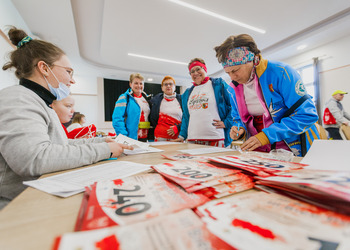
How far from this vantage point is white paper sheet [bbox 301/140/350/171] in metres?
0.49

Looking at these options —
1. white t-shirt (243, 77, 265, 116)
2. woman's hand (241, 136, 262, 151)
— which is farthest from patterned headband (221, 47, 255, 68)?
woman's hand (241, 136, 262, 151)

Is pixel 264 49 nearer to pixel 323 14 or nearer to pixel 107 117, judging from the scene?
pixel 323 14

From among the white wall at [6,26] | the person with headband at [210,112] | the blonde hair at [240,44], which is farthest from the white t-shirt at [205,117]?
the white wall at [6,26]

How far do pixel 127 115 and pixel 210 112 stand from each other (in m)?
1.22

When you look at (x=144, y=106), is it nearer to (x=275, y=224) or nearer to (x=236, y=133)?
(x=236, y=133)

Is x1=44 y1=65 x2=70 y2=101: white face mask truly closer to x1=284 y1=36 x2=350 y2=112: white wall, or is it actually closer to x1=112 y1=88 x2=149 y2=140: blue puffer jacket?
x1=112 y1=88 x2=149 y2=140: blue puffer jacket

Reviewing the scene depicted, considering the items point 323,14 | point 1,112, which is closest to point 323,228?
point 1,112

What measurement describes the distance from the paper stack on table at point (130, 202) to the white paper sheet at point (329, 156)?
1.49 ft

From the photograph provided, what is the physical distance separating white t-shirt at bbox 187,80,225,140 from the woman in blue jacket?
92cm

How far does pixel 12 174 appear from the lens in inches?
23.9

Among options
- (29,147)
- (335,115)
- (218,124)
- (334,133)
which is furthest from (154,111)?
(334,133)

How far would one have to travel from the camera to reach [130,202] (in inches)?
11.3

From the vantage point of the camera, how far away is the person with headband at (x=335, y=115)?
3709 millimetres

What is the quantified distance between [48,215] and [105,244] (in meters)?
0.18
